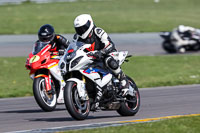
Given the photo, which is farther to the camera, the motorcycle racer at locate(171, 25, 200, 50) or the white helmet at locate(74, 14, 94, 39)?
the motorcycle racer at locate(171, 25, 200, 50)

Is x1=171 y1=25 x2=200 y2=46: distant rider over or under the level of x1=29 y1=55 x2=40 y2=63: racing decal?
over

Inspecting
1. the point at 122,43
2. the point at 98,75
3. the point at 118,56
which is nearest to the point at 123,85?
the point at 118,56

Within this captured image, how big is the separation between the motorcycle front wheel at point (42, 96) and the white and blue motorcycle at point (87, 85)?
1.50 metres

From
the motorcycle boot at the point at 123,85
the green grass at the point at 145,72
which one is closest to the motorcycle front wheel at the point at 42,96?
the motorcycle boot at the point at 123,85

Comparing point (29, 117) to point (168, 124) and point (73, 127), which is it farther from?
point (168, 124)

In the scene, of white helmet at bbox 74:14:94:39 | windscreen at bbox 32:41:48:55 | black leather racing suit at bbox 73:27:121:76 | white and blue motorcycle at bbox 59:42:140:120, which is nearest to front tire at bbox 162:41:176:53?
windscreen at bbox 32:41:48:55

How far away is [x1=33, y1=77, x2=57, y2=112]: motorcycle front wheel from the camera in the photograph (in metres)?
8.55

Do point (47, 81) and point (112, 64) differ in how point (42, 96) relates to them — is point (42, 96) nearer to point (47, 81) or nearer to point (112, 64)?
point (47, 81)

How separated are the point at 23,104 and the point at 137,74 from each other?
611cm

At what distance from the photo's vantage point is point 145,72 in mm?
15922

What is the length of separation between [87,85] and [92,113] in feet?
4.03

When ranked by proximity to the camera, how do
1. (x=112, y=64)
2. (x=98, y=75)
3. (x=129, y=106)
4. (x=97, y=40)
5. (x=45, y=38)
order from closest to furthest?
(x=98, y=75) → (x=112, y=64) → (x=97, y=40) → (x=129, y=106) → (x=45, y=38)

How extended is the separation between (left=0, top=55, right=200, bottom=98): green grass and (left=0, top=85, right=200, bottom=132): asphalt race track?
1375mm

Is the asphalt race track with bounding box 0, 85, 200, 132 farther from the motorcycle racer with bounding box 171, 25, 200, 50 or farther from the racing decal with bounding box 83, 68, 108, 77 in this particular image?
the motorcycle racer with bounding box 171, 25, 200, 50
